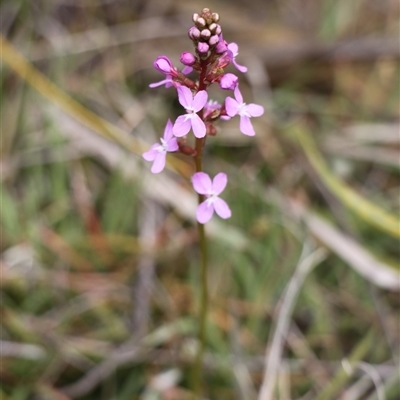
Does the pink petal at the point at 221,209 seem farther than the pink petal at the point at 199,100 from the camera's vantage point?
Yes

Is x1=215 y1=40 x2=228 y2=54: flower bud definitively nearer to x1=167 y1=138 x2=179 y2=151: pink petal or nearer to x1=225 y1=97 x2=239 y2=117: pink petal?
x1=225 y1=97 x2=239 y2=117: pink petal

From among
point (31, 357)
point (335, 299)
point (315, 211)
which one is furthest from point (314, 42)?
point (31, 357)

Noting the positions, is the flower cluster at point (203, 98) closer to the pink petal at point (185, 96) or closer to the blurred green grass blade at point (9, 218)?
the pink petal at point (185, 96)

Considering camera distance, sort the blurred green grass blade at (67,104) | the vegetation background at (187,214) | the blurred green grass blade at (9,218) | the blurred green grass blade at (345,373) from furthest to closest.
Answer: the blurred green grass blade at (67,104), the blurred green grass blade at (9,218), the vegetation background at (187,214), the blurred green grass blade at (345,373)

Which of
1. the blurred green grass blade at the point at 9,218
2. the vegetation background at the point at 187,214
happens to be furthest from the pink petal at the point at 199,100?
the blurred green grass blade at the point at 9,218

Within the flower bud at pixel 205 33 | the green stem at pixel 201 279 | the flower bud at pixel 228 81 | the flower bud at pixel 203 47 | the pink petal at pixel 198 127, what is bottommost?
the green stem at pixel 201 279

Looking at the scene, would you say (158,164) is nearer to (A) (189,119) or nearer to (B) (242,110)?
(A) (189,119)
